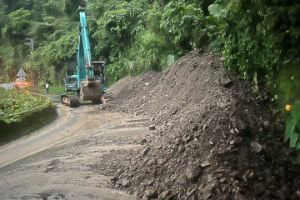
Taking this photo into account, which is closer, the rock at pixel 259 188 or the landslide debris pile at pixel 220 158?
the rock at pixel 259 188

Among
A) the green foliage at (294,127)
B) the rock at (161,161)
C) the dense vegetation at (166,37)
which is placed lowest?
the rock at (161,161)

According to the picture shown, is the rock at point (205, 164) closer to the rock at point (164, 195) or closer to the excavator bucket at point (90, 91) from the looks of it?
the rock at point (164, 195)

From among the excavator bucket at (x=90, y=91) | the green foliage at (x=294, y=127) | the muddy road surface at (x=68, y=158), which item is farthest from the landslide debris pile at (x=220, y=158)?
the excavator bucket at (x=90, y=91)

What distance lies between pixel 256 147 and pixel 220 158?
66 cm

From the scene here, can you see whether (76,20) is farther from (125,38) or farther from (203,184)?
Answer: (203,184)

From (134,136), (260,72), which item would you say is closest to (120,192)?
(134,136)

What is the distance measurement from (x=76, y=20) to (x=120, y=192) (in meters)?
34.8

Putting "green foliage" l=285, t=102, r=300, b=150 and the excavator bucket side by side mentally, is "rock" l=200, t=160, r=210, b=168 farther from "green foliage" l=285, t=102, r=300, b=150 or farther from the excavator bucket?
the excavator bucket

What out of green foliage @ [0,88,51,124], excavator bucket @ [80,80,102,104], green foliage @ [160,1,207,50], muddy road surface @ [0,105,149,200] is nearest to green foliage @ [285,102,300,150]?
muddy road surface @ [0,105,149,200]

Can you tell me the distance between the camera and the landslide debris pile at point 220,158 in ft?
16.7

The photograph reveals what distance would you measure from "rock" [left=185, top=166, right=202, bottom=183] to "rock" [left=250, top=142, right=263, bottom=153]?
0.96 m

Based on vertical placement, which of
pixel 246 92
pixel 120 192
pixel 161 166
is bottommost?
pixel 120 192

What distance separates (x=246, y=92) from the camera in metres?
7.45

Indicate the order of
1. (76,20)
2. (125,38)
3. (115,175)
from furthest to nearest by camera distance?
1. (76,20)
2. (125,38)
3. (115,175)
